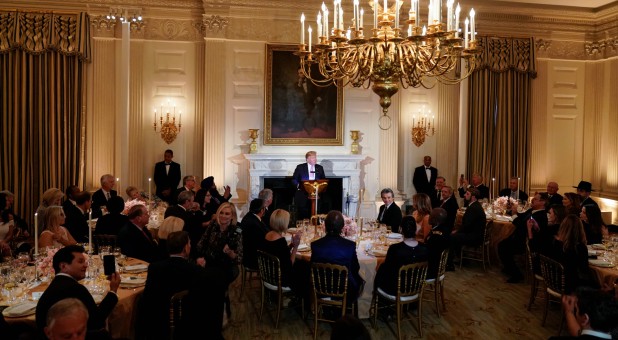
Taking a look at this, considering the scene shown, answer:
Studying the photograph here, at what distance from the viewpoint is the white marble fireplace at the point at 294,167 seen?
1071cm

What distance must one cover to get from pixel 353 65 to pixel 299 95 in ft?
15.6

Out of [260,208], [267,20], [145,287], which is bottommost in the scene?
[145,287]

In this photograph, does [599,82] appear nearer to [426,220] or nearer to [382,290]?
[426,220]

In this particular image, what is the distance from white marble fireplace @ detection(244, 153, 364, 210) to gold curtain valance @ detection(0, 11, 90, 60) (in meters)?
3.90

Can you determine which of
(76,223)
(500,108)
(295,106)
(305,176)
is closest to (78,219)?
(76,223)

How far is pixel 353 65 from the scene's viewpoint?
6348mm

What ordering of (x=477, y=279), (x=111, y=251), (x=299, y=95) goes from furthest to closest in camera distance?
(x=299, y=95) → (x=477, y=279) → (x=111, y=251)

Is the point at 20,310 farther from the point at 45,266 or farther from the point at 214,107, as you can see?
the point at 214,107

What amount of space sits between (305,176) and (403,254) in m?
4.64

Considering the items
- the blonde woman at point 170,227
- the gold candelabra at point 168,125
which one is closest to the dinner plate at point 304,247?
the blonde woman at point 170,227

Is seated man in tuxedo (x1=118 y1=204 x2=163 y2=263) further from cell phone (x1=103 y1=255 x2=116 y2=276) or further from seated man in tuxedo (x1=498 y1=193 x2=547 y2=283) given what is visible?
seated man in tuxedo (x1=498 y1=193 x2=547 y2=283)

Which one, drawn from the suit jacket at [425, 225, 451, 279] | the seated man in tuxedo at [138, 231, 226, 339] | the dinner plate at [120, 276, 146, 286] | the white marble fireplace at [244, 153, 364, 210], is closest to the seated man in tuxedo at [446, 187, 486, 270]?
the suit jacket at [425, 225, 451, 279]

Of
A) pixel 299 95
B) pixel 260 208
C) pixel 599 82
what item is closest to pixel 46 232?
pixel 260 208

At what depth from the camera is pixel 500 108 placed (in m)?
11.9
